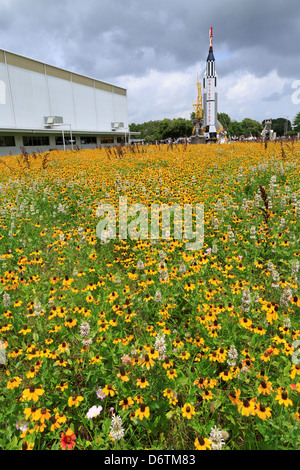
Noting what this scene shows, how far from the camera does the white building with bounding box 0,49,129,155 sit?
109 feet

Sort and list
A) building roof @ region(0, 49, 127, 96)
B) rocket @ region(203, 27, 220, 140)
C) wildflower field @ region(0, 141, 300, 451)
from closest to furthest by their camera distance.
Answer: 1. wildflower field @ region(0, 141, 300, 451)
2. building roof @ region(0, 49, 127, 96)
3. rocket @ region(203, 27, 220, 140)

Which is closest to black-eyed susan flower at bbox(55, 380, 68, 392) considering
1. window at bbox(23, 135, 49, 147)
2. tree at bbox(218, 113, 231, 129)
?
window at bbox(23, 135, 49, 147)

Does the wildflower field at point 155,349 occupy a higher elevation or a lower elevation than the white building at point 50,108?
lower

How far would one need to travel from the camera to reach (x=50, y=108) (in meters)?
39.6

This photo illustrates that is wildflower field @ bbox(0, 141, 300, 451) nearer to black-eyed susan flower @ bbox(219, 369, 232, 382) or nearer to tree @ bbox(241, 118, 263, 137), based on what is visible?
black-eyed susan flower @ bbox(219, 369, 232, 382)

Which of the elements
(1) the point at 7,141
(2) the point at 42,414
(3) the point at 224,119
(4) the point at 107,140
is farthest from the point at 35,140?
(3) the point at 224,119

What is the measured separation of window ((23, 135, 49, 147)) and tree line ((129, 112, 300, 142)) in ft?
110

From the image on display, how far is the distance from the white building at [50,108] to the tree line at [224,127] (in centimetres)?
1914

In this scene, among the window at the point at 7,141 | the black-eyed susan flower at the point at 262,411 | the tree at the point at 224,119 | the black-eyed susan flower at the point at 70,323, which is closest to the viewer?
the black-eyed susan flower at the point at 262,411

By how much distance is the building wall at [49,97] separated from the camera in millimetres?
33281

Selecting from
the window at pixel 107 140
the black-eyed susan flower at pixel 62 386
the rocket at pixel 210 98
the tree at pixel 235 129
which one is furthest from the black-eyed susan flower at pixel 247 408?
the tree at pixel 235 129

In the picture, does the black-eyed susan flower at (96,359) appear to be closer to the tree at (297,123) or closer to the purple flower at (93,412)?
the purple flower at (93,412)

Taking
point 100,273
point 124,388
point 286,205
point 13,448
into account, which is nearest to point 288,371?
point 124,388
